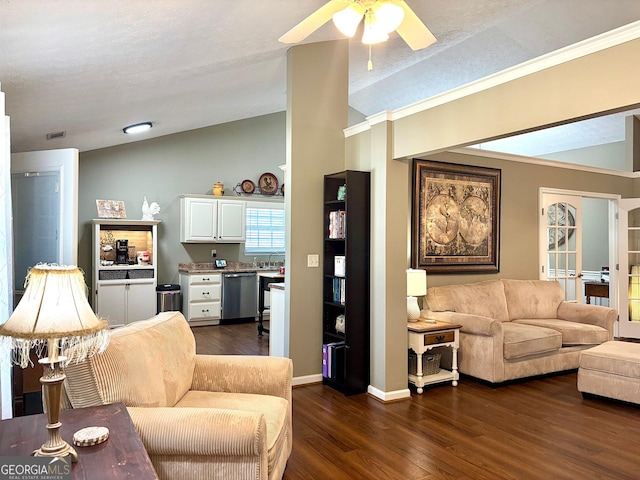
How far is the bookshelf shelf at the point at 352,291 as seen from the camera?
4.02 m

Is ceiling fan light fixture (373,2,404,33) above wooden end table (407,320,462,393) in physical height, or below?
above

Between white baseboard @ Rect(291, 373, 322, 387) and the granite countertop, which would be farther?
the granite countertop

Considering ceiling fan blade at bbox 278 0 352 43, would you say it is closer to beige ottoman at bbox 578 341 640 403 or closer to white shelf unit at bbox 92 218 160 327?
beige ottoman at bbox 578 341 640 403

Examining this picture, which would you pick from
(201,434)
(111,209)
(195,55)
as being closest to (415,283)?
(195,55)

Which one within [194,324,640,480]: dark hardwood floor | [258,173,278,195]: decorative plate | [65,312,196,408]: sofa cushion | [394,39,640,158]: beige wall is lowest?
[194,324,640,480]: dark hardwood floor

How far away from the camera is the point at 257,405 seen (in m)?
2.41

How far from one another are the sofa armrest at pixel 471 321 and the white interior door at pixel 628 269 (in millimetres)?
3326

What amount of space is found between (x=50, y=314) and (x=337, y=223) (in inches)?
118

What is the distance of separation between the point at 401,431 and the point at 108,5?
308 cm

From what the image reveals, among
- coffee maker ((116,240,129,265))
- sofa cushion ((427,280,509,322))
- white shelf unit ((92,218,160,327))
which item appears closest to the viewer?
sofa cushion ((427,280,509,322))

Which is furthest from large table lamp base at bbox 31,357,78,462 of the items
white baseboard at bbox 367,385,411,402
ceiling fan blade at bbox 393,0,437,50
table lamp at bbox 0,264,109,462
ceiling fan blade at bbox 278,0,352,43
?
white baseboard at bbox 367,385,411,402

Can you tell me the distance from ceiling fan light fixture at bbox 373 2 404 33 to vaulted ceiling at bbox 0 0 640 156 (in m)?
0.93

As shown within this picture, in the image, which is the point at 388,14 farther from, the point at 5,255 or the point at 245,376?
the point at 5,255

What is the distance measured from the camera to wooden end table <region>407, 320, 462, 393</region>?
13.4 feet
